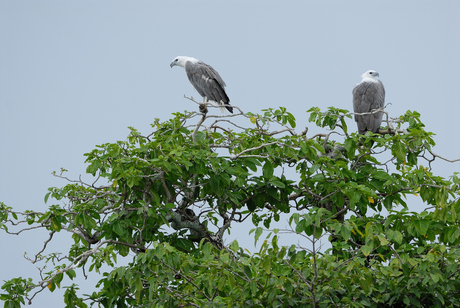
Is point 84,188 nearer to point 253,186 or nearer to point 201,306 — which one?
point 253,186

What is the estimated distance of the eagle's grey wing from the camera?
1006 centimetres

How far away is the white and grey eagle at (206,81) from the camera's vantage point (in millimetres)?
11070

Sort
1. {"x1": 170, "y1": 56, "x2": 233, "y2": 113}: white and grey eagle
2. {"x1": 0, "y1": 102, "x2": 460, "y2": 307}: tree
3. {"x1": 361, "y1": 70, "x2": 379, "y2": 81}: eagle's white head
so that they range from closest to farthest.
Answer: {"x1": 0, "y1": 102, "x2": 460, "y2": 307}: tree → {"x1": 170, "y1": 56, "x2": 233, "y2": 113}: white and grey eagle → {"x1": 361, "y1": 70, "x2": 379, "y2": 81}: eagle's white head

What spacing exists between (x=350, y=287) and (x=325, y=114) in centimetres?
326

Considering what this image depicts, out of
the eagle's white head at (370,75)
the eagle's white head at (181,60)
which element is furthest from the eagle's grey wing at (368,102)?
the eagle's white head at (181,60)

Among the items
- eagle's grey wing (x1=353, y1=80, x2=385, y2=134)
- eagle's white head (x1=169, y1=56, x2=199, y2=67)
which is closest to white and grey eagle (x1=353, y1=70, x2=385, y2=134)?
eagle's grey wing (x1=353, y1=80, x2=385, y2=134)

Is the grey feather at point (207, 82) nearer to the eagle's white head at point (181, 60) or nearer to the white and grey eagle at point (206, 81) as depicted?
the white and grey eagle at point (206, 81)

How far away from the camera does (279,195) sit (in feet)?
27.7

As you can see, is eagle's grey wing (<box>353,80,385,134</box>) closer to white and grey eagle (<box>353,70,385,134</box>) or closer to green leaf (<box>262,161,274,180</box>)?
white and grey eagle (<box>353,70,385,134</box>)

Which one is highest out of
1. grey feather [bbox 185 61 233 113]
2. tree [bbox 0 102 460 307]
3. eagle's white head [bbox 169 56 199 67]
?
eagle's white head [bbox 169 56 199 67]

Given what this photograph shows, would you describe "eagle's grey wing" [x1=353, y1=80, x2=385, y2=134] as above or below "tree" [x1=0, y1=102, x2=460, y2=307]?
above

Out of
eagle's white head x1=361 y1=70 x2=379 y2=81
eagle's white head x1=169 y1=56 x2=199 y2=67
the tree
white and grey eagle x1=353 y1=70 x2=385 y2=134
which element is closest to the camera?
the tree

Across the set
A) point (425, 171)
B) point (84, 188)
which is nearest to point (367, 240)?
point (425, 171)

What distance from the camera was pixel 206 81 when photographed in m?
11.2
